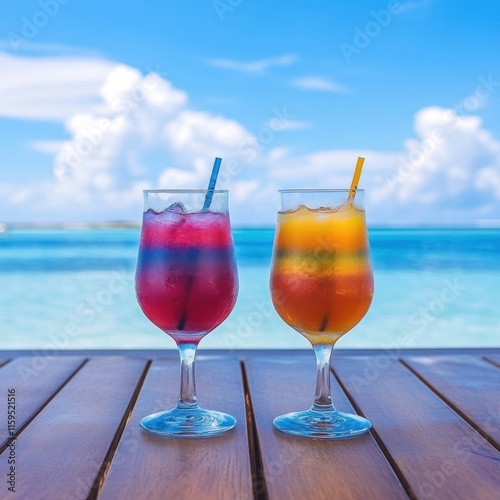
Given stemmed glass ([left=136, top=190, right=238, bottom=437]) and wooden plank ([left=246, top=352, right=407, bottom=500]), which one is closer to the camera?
wooden plank ([left=246, top=352, right=407, bottom=500])

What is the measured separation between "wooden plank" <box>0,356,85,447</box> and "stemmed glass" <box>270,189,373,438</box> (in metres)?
0.44

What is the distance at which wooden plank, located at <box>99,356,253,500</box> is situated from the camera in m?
0.96

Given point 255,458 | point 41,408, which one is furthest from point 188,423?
point 41,408

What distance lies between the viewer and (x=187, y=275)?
1306mm

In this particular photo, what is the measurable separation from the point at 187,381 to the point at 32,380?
45 cm

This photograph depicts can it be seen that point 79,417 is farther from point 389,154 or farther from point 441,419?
point 389,154

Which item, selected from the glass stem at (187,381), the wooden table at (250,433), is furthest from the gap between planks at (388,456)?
the glass stem at (187,381)

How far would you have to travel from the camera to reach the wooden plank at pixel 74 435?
100 cm

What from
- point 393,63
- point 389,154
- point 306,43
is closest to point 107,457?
point 389,154

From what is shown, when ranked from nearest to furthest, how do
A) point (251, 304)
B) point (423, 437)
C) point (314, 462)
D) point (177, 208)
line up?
point (314, 462) < point (423, 437) < point (177, 208) < point (251, 304)

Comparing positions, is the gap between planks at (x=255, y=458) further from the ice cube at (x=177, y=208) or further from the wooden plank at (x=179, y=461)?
the ice cube at (x=177, y=208)

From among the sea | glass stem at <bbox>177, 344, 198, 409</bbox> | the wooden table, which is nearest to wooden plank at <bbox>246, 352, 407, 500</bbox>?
the wooden table

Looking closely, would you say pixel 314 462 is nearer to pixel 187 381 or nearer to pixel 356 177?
pixel 187 381

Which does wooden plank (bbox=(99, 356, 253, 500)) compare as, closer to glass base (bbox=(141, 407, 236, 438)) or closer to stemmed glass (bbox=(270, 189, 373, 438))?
glass base (bbox=(141, 407, 236, 438))
